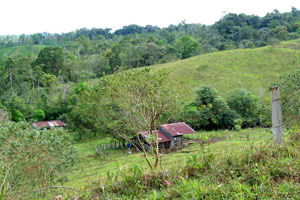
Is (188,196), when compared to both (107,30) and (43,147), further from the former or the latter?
(107,30)

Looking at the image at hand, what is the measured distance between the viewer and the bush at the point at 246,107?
28625mm

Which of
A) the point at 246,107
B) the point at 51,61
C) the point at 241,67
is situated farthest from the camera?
the point at 51,61

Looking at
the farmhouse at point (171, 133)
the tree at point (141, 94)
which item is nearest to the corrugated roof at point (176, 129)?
the farmhouse at point (171, 133)

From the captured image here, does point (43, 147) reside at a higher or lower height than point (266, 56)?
lower

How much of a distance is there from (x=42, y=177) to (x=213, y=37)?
61217 mm

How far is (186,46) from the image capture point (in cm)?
5972

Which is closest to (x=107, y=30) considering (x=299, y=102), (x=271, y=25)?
(x=271, y=25)

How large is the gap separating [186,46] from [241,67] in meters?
17.2

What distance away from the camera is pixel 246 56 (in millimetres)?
49125

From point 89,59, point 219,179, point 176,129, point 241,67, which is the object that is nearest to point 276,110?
point 219,179

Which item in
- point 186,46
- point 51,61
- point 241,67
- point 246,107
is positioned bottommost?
point 246,107

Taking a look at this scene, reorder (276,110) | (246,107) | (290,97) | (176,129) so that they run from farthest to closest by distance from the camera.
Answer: (246,107)
(176,129)
(290,97)
(276,110)

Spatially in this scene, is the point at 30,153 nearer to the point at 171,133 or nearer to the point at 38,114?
the point at 171,133

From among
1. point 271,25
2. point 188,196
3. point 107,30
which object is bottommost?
point 188,196
